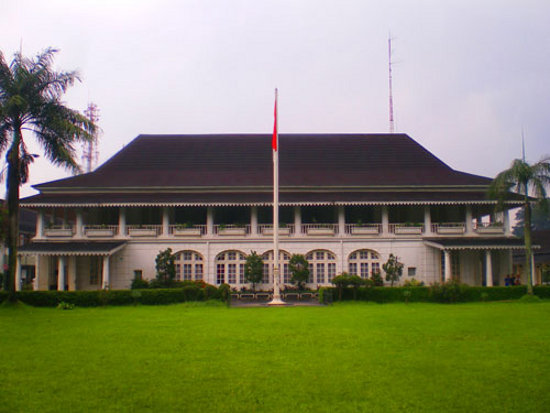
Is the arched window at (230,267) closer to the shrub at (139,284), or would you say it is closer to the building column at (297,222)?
the building column at (297,222)

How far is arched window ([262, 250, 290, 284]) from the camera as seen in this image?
107 ft

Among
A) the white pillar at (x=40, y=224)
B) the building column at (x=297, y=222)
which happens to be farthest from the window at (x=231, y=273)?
the white pillar at (x=40, y=224)

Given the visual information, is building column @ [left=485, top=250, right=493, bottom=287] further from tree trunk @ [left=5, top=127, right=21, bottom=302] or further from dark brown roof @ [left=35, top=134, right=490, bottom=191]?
tree trunk @ [left=5, top=127, right=21, bottom=302]

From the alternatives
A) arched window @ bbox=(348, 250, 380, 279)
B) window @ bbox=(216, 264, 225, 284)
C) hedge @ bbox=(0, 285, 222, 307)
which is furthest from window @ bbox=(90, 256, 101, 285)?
arched window @ bbox=(348, 250, 380, 279)

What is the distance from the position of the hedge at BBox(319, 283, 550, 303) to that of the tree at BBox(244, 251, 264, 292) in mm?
5359

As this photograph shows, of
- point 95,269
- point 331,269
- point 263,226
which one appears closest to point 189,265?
point 263,226

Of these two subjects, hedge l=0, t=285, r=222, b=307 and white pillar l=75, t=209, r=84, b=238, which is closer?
hedge l=0, t=285, r=222, b=307

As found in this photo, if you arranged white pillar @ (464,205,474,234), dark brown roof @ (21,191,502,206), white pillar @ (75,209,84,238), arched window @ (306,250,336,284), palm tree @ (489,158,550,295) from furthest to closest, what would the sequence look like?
white pillar @ (75,209,84,238)
white pillar @ (464,205,474,234)
arched window @ (306,250,336,284)
dark brown roof @ (21,191,502,206)
palm tree @ (489,158,550,295)

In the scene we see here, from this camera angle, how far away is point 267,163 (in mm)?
37094

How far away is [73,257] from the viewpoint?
32.4 meters

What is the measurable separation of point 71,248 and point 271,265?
1115cm

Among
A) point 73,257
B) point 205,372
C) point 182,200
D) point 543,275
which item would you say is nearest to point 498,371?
point 205,372

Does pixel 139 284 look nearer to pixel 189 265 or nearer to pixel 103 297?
pixel 189 265

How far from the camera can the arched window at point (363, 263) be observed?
32.8 meters
